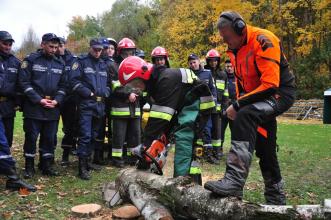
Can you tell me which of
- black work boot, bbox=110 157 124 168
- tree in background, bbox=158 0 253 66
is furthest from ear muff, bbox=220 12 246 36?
tree in background, bbox=158 0 253 66

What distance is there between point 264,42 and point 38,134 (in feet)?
12.9

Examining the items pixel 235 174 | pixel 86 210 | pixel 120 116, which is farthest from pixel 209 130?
pixel 235 174

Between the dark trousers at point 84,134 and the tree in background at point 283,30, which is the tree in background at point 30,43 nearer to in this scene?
the tree in background at point 283,30

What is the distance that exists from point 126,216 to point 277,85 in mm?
2066

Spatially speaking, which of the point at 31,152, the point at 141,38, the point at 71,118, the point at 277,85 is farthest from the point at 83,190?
the point at 141,38

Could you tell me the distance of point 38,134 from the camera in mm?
6320

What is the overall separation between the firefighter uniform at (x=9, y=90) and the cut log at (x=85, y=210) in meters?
2.16

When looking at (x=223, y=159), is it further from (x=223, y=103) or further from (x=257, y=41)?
(x=257, y=41)

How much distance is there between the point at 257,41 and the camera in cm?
395

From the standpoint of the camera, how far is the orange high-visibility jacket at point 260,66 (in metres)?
3.86

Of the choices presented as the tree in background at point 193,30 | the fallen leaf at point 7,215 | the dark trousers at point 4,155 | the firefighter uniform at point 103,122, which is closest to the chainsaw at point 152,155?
the fallen leaf at point 7,215

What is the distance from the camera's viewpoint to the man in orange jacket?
373 cm

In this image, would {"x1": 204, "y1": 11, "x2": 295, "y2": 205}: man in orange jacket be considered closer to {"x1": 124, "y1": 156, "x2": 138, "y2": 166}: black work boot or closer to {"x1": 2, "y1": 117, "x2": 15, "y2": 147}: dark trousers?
{"x1": 2, "y1": 117, "x2": 15, "y2": 147}: dark trousers

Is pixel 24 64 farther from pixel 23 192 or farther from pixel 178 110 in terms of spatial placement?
pixel 178 110
